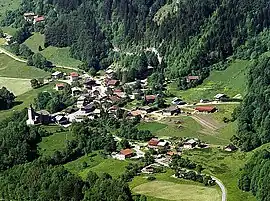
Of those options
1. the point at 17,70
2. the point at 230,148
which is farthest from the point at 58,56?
the point at 230,148

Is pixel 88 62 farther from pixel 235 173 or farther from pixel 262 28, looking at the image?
pixel 235 173

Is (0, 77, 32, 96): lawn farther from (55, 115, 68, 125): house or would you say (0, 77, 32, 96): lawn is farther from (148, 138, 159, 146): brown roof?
(148, 138, 159, 146): brown roof

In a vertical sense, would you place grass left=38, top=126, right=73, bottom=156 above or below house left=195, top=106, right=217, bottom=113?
below

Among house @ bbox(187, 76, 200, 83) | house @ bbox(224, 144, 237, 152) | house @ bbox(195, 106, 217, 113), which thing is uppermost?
house @ bbox(187, 76, 200, 83)

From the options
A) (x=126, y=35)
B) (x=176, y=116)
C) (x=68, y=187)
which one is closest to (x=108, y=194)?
(x=68, y=187)

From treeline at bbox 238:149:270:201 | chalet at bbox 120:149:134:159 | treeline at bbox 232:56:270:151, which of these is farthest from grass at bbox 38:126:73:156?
treeline at bbox 238:149:270:201

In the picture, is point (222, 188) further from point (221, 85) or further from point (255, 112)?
point (221, 85)
